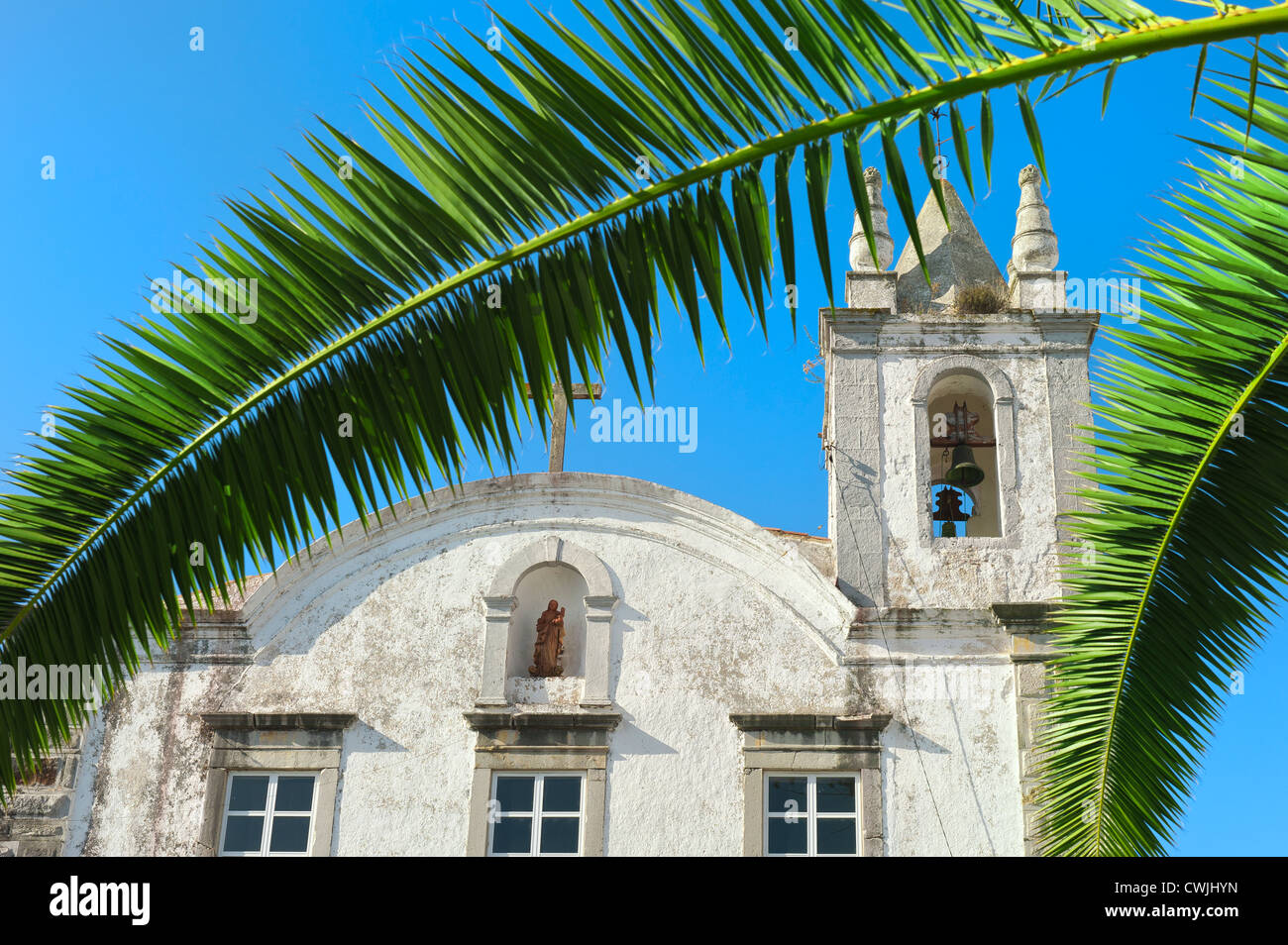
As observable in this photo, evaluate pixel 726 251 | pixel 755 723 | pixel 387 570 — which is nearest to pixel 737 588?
pixel 755 723

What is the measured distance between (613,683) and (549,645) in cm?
79

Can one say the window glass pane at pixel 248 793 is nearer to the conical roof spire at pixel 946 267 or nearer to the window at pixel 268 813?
the window at pixel 268 813

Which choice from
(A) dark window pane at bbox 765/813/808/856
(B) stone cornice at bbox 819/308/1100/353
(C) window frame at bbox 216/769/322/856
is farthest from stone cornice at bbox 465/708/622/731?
(B) stone cornice at bbox 819/308/1100/353

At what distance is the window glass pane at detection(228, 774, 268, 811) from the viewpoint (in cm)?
Answer: 1105

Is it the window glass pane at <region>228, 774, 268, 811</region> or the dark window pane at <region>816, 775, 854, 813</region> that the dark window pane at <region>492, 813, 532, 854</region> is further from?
the dark window pane at <region>816, 775, 854, 813</region>

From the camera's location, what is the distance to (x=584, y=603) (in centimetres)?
1201

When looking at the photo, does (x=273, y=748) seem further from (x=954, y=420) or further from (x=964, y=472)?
(x=954, y=420)

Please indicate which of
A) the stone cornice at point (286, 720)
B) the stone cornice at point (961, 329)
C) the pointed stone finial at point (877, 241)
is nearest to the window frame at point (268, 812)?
the stone cornice at point (286, 720)

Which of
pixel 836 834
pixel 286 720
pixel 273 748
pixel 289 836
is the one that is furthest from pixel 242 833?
pixel 836 834

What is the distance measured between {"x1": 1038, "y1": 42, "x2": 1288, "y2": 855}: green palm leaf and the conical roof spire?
9398mm

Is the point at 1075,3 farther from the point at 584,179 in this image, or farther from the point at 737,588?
the point at 737,588

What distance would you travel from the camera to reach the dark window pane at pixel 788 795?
10836 millimetres

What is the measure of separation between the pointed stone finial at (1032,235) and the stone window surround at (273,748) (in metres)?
8.53
